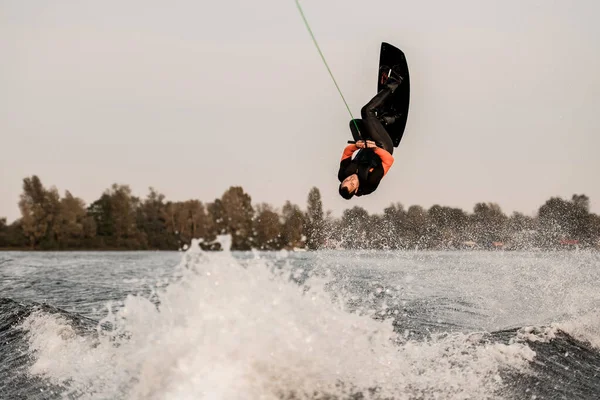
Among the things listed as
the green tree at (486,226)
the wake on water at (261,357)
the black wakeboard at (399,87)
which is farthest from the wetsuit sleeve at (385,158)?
the green tree at (486,226)

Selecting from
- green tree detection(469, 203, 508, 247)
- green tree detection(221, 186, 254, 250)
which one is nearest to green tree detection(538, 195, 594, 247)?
green tree detection(469, 203, 508, 247)

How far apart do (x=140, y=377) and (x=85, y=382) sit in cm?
96

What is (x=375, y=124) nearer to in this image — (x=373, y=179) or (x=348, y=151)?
(x=348, y=151)

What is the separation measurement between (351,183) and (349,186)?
7cm

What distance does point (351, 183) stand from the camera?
21.8 ft

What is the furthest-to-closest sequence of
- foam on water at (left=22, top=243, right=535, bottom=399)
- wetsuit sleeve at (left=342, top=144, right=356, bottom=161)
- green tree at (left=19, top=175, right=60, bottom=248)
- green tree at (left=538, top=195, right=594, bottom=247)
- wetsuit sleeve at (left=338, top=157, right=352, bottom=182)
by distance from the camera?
1. green tree at (left=19, top=175, right=60, bottom=248)
2. green tree at (left=538, top=195, right=594, bottom=247)
3. wetsuit sleeve at (left=342, top=144, right=356, bottom=161)
4. wetsuit sleeve at (left=338, top=157, right=352, bottom=182)
5. foam on water at (left=22, top=243, right=535, bottom=399)

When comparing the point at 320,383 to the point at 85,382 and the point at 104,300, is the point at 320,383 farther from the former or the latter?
the point at 104,300

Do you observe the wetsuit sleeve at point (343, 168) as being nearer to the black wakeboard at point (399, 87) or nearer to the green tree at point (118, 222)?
the black wakeboard at point (399, 87)

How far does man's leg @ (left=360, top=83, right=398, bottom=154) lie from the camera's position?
7.41 metres

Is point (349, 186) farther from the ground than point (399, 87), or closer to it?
closer to it

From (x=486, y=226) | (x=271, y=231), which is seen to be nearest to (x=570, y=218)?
(x=486, y=226)

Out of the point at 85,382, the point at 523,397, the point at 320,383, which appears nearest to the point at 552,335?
the point at 523,397

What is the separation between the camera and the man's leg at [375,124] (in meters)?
7.41

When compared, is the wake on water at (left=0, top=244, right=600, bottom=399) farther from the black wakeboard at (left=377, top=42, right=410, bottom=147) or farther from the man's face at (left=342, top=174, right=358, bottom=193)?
the black wakeboard at (left=377, top=42, right=410, bottom=147)
